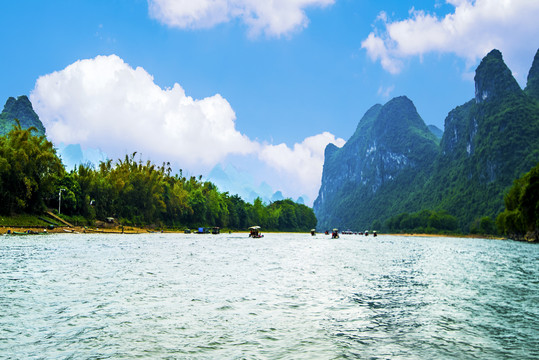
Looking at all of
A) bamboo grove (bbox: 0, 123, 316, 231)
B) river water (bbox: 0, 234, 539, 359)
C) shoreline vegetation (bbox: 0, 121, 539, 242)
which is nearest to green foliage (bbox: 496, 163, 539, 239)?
shoreline vegetation (bbox: 0, 121, 539, 242)

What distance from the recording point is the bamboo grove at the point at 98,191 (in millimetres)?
89562

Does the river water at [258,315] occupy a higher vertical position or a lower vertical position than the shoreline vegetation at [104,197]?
lower

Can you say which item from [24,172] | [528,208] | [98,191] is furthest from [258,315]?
[98,191]

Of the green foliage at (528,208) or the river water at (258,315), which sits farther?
the green foliage at (528,208)

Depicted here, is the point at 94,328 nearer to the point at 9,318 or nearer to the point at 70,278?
the point at 9,318

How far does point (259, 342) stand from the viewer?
A: 13.2 meters

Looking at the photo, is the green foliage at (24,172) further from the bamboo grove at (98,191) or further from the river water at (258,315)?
the river water at (258,315)

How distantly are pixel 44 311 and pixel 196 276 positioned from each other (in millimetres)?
13691

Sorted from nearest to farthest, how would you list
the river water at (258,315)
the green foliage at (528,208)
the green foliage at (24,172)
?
the river water at (258,315) → the green foliage at (24,172) → the green foliage at (528,208)

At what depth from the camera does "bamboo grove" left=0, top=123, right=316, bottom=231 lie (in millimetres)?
89562

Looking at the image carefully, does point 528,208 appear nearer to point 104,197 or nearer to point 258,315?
point 258,315

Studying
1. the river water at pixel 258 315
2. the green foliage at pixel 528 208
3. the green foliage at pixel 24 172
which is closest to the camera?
the river water at pixel 258 315

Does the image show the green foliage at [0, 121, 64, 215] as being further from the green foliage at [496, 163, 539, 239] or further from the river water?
the green foliage at [496, 163, 539, 239]

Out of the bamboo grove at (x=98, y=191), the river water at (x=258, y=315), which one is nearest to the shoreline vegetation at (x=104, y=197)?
the bamboo grove at (x=98, y=191)
